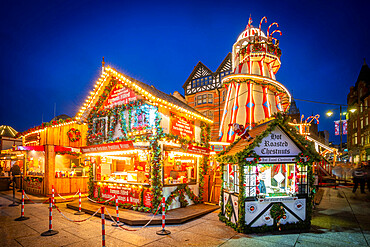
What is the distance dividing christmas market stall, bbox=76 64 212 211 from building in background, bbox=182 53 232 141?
797 inches

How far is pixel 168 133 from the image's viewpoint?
440 inches

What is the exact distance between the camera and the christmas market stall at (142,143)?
34.4ft

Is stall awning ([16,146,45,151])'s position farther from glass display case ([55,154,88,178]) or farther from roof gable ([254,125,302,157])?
roof gable ([254,125,302,157])

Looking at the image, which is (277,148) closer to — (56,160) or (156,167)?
(156,167)

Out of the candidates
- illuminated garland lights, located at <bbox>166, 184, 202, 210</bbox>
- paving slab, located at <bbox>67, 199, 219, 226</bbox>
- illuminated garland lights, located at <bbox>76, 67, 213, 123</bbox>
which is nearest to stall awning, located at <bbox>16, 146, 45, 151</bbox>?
illuminated garland lights, located at <bbox>76, 67, 213, 123</bbox>

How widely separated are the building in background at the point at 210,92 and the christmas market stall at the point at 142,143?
66.4ft

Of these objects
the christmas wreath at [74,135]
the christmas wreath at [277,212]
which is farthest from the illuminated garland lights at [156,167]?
the christmas wreath at [74,135]

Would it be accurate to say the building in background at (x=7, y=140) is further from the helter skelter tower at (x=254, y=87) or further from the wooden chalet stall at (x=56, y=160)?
the helter skelter tower at (x=254, y=87)

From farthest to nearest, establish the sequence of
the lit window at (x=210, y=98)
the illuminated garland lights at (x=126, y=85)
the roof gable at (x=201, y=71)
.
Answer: the roof gable at (x=201, y=71) → the lit window at (x=210, y=98) → the illuminated garland lights at (x=126, y=85)

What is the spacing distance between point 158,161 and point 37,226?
4.96m

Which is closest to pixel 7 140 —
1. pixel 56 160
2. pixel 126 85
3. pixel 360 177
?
pixel 56 160

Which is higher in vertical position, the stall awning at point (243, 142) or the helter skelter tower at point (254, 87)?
the helter skelter tower at point (254, 87)

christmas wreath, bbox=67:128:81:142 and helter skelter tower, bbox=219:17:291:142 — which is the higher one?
helter skelter tower, bbox=219:17:291:142

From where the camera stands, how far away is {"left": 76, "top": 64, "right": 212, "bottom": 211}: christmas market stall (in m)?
10.5
